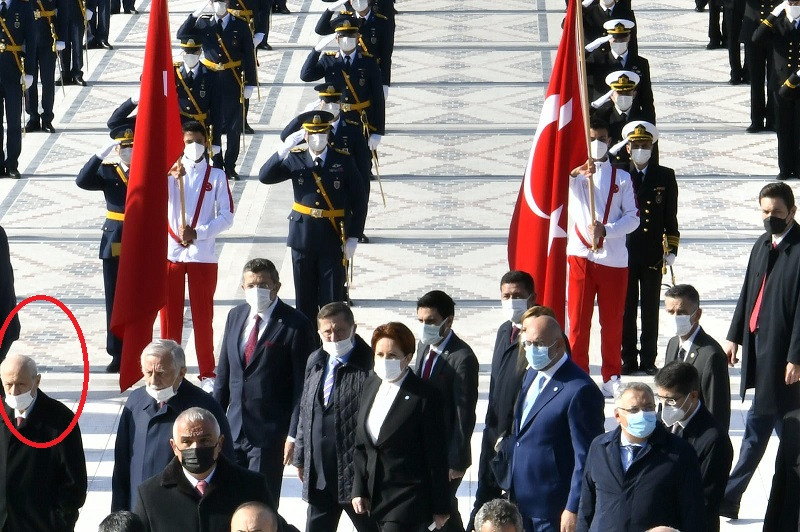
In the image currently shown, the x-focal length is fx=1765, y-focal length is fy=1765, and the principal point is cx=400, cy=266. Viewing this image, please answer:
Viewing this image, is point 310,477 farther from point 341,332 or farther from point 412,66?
point 412,66

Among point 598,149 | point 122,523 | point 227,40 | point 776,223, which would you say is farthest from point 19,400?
point 227,40

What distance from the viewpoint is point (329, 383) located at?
8.61 meters

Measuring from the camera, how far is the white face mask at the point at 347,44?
52.1 ft

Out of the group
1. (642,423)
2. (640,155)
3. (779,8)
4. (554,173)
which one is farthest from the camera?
(779,8)

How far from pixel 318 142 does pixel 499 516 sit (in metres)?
6.14

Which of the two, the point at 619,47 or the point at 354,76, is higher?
the point at 619,47

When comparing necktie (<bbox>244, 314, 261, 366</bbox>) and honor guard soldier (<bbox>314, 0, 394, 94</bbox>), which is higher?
necktie (<bbox>244, 314, 261, 366</bbox>)

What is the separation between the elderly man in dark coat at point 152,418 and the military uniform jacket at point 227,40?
907cm

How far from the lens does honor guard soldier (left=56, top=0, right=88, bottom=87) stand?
64.8ft

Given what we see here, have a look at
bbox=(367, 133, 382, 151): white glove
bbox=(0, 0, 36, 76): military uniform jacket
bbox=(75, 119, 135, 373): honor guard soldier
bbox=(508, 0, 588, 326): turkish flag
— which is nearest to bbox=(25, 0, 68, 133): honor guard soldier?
bbox=(0, 0, 36, 76): military uniform jacket

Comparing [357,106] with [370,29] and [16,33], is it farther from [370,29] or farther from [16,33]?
[16,33]

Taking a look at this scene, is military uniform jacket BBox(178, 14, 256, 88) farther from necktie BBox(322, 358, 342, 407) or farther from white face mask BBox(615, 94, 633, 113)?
necktie BBox(322, 358, 342, 407)

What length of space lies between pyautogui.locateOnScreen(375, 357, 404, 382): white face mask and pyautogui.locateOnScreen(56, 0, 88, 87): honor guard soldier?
39.1ft

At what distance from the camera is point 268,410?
9.21m
